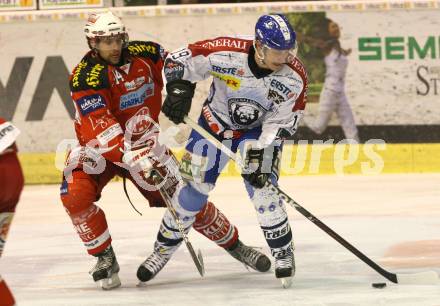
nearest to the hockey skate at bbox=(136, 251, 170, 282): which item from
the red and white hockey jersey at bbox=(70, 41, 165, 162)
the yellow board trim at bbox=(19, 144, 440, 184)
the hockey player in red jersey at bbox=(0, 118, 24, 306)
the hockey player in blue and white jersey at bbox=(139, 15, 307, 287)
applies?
the hockey player in blue and white jersey at bbox=(139, 15, 307, 287)

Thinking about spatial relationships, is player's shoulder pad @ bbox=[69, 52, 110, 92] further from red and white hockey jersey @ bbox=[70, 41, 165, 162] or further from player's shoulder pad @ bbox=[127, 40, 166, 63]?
player's shoulder pad @ bbox=[127, 40, 166, 63]

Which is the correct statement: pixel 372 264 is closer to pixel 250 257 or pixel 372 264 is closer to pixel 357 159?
pixel 250 257

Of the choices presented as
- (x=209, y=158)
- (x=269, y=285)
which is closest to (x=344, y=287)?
(x=269, y=285)

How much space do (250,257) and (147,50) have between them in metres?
1.11

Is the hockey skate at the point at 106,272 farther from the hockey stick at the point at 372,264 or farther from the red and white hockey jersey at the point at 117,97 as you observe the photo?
the hockey stick at the point at 372,264

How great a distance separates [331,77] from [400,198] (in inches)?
65.0

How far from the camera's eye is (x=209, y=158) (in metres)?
5.59

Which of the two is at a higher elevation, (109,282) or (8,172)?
(8,172)

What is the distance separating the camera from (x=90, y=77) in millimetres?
5578

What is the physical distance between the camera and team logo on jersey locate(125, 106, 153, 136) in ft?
19.0

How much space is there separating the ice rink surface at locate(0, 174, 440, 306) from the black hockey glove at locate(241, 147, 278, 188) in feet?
1.62

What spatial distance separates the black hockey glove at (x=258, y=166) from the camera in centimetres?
536

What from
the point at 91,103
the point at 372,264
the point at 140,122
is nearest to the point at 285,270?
the point at 372,264

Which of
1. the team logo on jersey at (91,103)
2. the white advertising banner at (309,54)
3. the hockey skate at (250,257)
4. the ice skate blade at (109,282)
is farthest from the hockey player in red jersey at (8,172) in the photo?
the white advertising banner at (309,54)
